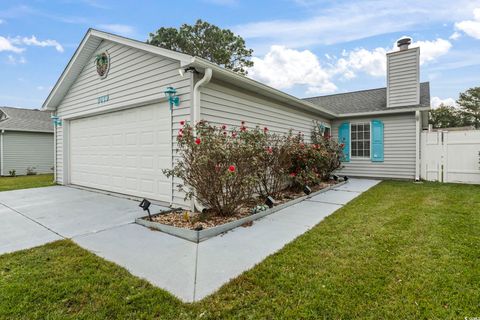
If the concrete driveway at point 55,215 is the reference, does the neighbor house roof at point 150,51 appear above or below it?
above

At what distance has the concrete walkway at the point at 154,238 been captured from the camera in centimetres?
253

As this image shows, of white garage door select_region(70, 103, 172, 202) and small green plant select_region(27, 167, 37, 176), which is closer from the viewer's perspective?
white garage door select_region(70, 103, 172, 202)

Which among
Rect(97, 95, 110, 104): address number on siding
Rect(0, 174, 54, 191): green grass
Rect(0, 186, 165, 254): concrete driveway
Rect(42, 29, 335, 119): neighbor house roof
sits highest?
Rect(42, 29, 335, 119): neighbor house roof

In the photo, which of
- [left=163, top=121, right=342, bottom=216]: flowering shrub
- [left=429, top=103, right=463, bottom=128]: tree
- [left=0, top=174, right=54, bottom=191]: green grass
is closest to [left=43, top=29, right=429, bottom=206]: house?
[left=163, top=121, right=342, bottom=216]: flowering shrub

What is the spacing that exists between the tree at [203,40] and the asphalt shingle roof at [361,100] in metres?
11.0

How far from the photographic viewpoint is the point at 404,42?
9484 millimetres

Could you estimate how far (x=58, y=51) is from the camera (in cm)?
1123

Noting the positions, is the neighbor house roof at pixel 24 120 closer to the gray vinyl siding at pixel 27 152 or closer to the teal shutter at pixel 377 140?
the gray vinyl siding at pixel 27 152

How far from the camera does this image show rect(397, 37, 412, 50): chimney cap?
940 cm

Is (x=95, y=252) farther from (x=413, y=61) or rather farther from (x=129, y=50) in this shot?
(x=413, y=61)

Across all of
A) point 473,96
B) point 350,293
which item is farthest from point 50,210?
point 473,96

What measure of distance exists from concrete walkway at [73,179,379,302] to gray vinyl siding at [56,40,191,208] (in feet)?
7.45

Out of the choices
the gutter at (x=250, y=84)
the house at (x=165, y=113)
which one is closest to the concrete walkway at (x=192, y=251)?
the house at (x=165, y=113)

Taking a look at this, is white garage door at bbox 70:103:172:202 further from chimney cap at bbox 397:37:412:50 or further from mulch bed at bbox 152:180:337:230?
chimney cap at bbox 397:37:412:50
